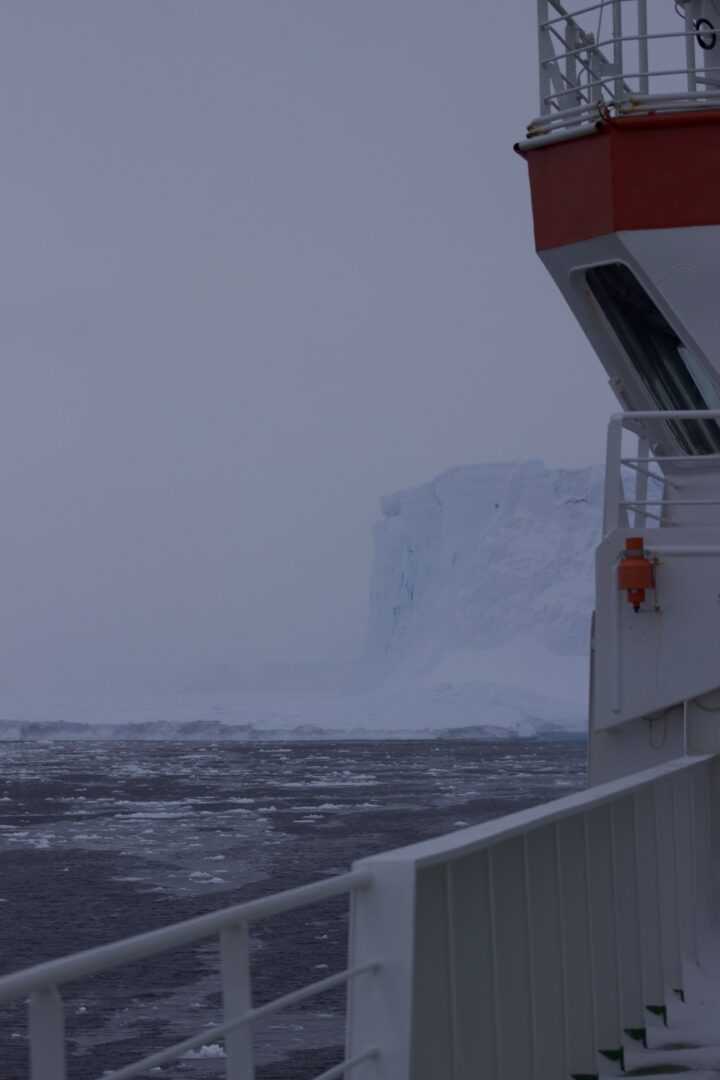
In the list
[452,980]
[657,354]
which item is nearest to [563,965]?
[452,980]

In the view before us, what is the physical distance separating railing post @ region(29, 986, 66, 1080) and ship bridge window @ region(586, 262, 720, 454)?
22.5ft

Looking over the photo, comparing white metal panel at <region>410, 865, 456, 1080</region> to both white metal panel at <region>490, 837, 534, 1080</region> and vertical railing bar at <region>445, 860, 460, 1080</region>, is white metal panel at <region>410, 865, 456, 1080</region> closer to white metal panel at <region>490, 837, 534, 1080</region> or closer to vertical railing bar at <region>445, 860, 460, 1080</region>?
vertical railing bar at <region>445, 860, 460, 1080</region>

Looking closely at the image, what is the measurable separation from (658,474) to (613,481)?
1497 millimetres

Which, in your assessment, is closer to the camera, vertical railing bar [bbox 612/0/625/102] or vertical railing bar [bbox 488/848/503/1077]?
vertical railing bar [bbox 488/848/503/1077]

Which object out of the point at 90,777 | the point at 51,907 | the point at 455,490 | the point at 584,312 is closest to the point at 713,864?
the point at 584,312

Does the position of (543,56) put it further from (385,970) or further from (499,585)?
(499,585)

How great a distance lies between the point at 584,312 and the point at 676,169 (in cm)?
103

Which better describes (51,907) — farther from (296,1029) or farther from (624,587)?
(624,587)

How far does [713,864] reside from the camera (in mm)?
6035

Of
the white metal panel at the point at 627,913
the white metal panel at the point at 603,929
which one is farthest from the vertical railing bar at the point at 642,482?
the white metal panel at the point at 603,929

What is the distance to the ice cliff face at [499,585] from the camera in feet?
205

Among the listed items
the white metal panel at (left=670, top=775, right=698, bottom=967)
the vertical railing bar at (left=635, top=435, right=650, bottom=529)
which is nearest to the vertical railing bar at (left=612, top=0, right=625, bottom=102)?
the vertical railing bar at (left=635, top=435, right=650, bottom=529)

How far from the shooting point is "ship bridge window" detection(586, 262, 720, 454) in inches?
333

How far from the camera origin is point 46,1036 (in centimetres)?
198
